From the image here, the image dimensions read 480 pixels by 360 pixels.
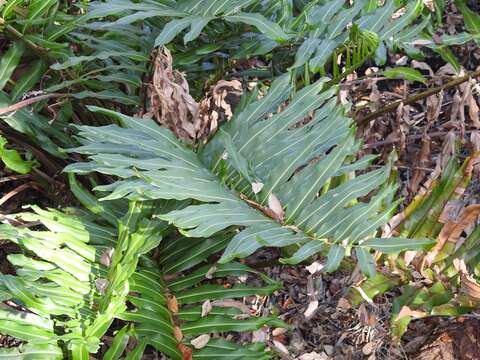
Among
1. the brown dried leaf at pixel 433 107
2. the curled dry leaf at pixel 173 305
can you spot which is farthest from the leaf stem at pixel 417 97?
the curled dry leaf at pixel 173 305

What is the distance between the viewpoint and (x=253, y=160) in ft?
4.49

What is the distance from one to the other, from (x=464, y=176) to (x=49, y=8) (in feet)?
3.59

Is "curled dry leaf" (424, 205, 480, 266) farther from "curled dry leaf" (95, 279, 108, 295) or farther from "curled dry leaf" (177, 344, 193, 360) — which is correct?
"curled dry leaf" (95, 279, 108, 295)

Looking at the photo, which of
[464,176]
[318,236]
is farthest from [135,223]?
[464,176]

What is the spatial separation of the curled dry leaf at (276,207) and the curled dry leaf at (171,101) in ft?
1.30

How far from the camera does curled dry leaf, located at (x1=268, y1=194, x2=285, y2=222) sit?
1258 mm

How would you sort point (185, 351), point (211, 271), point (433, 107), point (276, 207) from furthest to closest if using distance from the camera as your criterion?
point (433, 107), point (211, 271), point (185, 351), point (276, 207)

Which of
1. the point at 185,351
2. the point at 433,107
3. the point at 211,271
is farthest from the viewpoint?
the point at 433,107

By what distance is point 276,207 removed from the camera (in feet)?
4.13

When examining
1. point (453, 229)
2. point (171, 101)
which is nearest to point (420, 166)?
point (453, 229)

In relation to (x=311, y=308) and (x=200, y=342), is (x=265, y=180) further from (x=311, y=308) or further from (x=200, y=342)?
(x=311, y=308)

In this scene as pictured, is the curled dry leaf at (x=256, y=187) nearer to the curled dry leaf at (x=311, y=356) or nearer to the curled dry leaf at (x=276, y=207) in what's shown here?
the curled dry leaf at (x=276, y=207)

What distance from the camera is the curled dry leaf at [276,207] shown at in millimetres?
1258

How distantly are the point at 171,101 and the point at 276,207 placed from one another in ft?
1.48
